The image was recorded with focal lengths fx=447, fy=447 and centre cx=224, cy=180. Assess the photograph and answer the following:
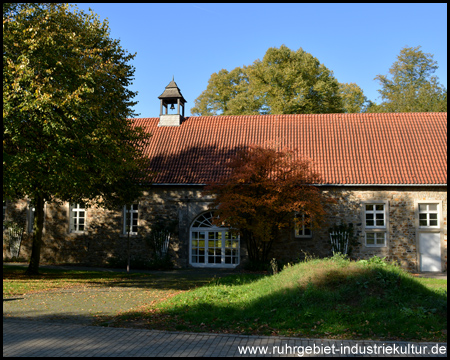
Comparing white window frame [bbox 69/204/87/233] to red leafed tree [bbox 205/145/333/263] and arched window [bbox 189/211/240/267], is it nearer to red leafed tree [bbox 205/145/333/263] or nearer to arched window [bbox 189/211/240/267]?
arched window [bbox 189/211/240/267]

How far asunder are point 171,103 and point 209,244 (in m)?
8.82

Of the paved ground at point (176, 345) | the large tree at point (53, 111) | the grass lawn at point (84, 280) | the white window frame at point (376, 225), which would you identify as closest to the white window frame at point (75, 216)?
the grass lawn at point (84, 280)

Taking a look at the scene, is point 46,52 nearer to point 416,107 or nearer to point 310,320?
point 310,320

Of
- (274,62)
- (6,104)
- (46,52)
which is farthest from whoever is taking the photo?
(274,62)

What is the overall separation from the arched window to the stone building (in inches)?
1.8

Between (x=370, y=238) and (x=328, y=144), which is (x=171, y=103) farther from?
(x=370, y=238)

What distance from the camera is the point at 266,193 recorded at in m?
17.5

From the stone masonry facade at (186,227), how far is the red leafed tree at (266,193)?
5.15 ft

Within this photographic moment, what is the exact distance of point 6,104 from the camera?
11.2 metres

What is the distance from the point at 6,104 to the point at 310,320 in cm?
884

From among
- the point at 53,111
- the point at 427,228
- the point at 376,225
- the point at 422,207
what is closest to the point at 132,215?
the point at 53,111

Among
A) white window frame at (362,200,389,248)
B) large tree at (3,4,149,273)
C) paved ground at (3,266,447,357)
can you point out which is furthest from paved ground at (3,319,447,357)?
white window frame at (362,200,389,248)

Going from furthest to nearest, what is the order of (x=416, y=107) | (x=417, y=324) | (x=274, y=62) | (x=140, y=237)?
(x=416, y=107) → (x=274, y=62) → (x=140, y=237) → (x=417, y=324)

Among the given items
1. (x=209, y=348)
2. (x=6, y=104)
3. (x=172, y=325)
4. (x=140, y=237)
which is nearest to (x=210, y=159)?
(x=140, y=237)
